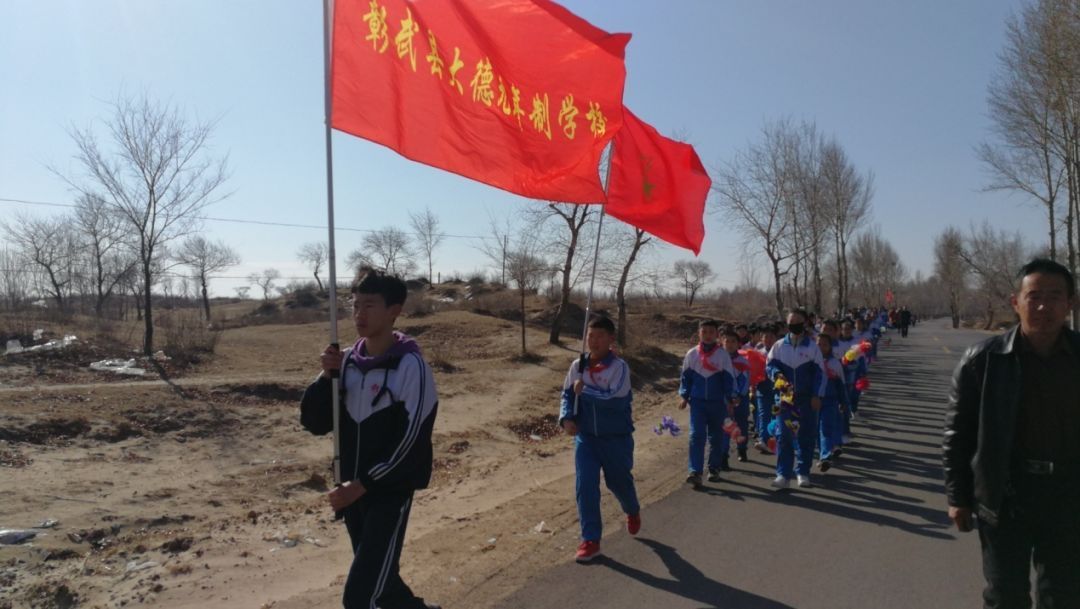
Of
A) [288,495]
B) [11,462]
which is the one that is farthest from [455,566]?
[11,462]

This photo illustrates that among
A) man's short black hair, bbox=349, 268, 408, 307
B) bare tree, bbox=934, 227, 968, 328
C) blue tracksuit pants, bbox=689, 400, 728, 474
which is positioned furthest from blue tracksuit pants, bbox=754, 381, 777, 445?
bare tree, bbox=934, 227, 968, 328

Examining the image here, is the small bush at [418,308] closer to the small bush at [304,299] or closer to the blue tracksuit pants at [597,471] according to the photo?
the small bush at [304,299]

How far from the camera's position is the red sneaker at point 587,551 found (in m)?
5.39

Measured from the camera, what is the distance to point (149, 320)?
59.6ft

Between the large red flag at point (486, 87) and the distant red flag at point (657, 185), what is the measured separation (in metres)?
0.54

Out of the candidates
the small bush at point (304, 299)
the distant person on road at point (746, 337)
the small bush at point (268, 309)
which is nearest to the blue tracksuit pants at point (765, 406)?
the distant person on road at point (746, 337)

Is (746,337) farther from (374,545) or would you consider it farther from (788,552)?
(374,545)

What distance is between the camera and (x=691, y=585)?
16.2 ft

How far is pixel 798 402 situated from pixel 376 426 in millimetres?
5579

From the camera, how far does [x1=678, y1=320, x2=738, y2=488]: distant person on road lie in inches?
311

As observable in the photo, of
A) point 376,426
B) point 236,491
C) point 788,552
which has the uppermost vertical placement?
point 376,426

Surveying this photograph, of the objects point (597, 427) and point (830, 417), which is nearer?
point (597, 427)

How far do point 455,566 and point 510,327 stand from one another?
24151 millimetres

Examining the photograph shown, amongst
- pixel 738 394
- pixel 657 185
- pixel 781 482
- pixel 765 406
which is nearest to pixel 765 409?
pixel 765 406
